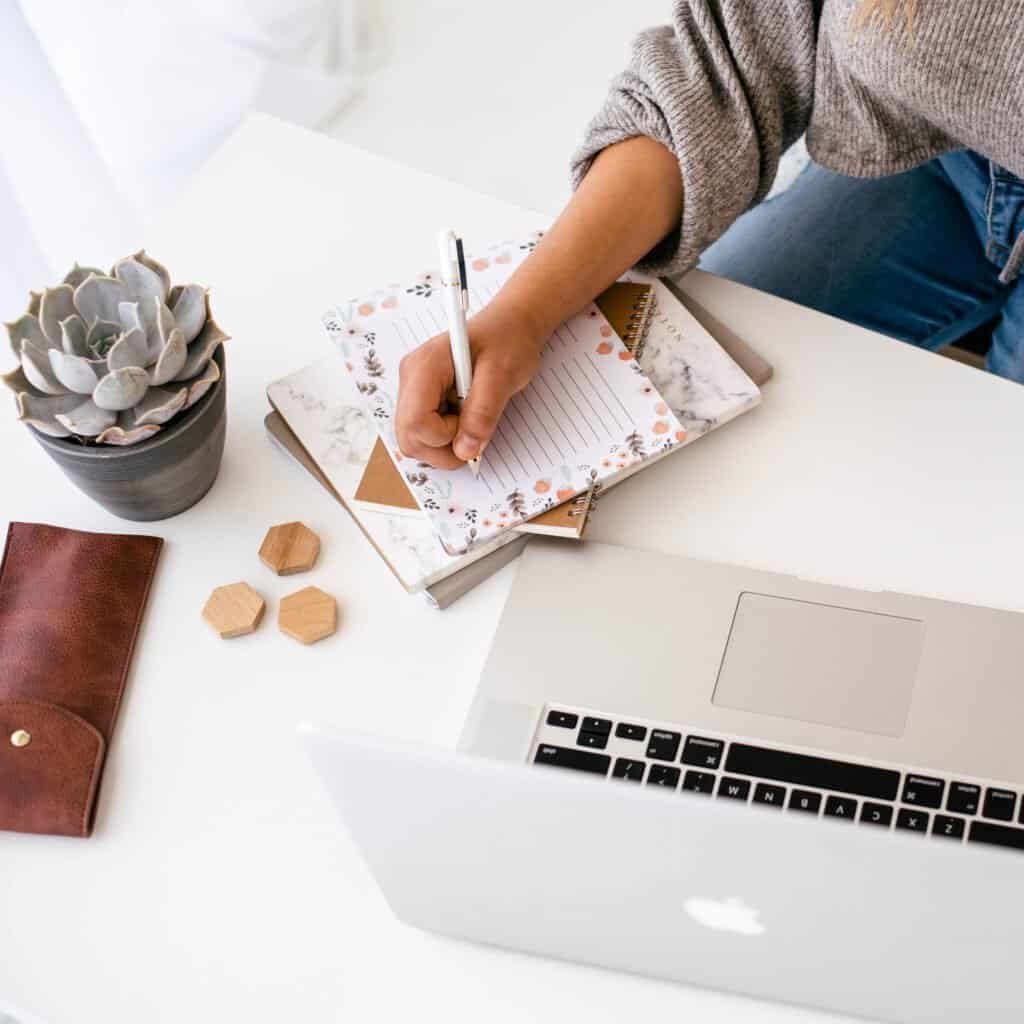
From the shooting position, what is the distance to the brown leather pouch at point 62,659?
2.08 ft

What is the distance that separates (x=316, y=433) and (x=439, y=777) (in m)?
0.36

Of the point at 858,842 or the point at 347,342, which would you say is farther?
the point at 347,342

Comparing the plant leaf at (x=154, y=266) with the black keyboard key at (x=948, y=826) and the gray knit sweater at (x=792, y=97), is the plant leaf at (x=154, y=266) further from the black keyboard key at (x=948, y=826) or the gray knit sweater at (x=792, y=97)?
the black keyboard key at (x=948, y=826)

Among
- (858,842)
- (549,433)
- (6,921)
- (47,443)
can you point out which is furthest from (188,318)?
(858,842)

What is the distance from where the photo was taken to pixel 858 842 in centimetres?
38

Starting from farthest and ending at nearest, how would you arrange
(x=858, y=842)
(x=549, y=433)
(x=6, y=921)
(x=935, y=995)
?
(x=549, y=433), (x=6, y=921), (x=935, y=995), (x=858, y=842)

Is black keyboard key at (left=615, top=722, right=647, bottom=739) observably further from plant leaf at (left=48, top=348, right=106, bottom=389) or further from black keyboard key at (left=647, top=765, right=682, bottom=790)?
plant leaf at (left=48, top=348, right=106, bottom=389)

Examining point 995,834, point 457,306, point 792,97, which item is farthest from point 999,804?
point 792,97

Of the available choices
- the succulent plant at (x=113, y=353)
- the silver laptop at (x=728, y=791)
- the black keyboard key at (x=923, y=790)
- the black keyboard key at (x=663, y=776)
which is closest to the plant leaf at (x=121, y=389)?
the succulent plant at (x=113, y=353)

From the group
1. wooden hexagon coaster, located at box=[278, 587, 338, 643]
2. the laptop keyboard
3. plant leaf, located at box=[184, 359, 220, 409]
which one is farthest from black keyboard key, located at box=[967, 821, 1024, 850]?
plant leaf, located at box=[184, 359, 220, 409]

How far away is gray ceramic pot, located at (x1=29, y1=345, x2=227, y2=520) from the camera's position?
0.66 meters

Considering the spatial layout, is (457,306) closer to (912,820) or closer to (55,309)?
(55,309)

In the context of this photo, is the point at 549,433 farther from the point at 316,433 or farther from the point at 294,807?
the point at 294,807

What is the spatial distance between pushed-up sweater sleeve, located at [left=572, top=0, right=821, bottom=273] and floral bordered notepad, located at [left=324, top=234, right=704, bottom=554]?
106 mm
